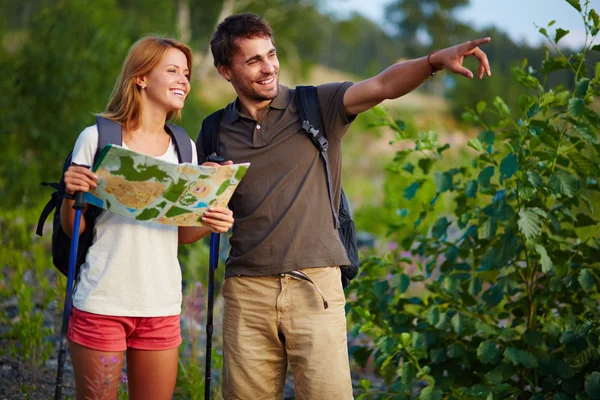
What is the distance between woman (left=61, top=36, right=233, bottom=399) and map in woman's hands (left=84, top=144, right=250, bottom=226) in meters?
0.06

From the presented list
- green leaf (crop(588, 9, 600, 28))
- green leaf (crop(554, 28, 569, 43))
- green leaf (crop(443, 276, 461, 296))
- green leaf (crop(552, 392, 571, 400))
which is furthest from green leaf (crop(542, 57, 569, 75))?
green leaf (crop(552, 392, 571, 400))

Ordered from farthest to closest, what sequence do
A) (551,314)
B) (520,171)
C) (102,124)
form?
(551,314), (520,171), (102,124)

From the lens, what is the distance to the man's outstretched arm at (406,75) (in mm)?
2746

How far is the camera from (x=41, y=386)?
4051 millimetres

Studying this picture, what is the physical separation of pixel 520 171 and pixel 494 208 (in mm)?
245

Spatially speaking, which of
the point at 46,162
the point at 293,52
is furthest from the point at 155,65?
the point at 293,52

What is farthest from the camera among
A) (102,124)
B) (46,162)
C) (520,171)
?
(46,162)

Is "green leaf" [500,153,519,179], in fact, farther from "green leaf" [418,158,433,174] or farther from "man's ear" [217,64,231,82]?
"man's ear" [217,64,231,82]

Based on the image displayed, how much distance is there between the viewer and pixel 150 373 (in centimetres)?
280

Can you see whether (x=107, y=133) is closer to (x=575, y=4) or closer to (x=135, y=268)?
(x=135, y=268)

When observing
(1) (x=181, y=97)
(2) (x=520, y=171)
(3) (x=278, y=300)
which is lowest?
(3) (x=278, y=300)

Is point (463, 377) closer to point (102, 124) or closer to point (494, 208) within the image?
point (494, 208)

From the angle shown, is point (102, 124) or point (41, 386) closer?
point (102, 124)

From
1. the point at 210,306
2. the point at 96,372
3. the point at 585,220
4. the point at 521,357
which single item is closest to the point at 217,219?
the point at 210,306
